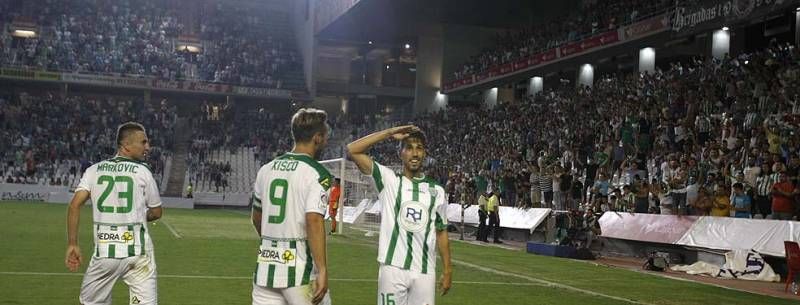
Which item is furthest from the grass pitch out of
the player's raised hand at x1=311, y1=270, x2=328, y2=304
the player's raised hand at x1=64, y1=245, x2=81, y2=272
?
the player's raised hand at x1=311, y1=270, x2=328, y2=304

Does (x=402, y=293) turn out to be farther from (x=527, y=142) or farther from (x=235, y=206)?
(x=235, y=206)

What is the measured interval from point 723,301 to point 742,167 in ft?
27.3

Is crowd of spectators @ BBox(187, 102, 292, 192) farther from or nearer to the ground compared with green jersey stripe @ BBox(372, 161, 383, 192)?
farther from the ground

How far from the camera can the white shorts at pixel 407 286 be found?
665 cm

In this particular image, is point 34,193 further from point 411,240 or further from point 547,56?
point 411,240

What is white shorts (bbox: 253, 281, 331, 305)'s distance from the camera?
554cm

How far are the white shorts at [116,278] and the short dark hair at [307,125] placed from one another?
2.42 m

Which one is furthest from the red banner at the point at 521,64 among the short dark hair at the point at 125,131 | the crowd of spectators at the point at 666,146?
the short dark hair at the point at 125,131

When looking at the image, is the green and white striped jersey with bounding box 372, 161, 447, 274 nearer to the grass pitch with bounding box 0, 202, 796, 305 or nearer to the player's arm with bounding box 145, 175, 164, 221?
the player's arm with bounding box 145, 175, 164, 221

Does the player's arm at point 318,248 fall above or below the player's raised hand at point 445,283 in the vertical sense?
above

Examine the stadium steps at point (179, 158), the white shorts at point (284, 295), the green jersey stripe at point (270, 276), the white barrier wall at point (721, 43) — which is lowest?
the white shorts at point (284, 295)

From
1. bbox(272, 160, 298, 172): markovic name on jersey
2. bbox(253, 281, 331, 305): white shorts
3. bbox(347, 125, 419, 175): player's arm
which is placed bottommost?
bbox(253, 281, 331, 305): white shorts

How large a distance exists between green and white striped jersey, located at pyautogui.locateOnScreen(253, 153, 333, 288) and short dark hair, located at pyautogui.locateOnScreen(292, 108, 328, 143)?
13 cm

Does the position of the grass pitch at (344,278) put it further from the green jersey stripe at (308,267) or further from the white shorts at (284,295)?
the green jersey stripe at (308,267)
